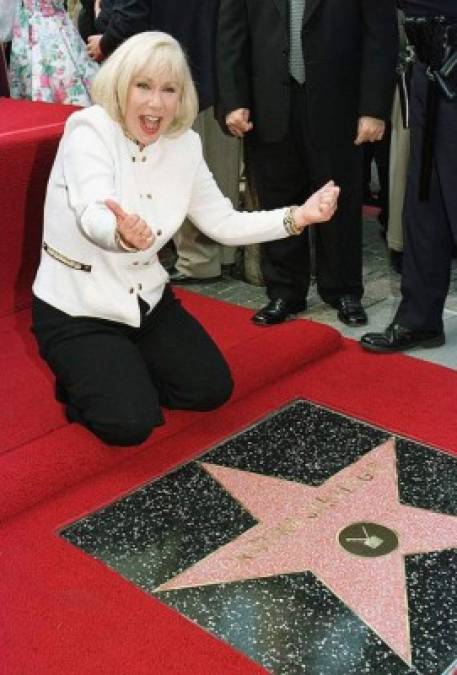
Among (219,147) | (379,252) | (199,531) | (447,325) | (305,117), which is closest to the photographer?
(199,531)

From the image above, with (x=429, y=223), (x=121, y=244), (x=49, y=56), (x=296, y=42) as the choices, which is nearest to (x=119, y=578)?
(x=121, y=244)

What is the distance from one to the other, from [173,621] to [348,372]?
1.23m

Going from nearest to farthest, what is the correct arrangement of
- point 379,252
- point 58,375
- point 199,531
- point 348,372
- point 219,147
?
1. point 199,531
2. point 58,375
3. point 348,372
4. point 219,147
5. point 379,252

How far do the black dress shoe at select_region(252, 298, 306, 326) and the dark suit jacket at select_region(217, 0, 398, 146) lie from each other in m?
0.56

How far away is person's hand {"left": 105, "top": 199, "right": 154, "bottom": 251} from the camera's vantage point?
1985 millimetres

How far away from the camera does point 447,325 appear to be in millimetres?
3217

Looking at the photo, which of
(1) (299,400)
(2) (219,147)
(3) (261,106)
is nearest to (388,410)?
(1) (299,400)

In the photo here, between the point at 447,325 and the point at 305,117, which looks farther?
the point at 447,325

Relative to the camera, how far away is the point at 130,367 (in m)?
2.31

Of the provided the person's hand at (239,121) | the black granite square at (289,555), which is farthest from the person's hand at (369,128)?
the black granite square at (289,555)

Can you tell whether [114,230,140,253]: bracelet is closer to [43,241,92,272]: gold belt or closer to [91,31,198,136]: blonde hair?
[43,241,92,272]: gold belt

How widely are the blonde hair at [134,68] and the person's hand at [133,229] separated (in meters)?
0.39

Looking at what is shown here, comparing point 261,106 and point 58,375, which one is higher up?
point 261,106

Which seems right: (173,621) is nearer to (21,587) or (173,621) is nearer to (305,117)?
(21,587)
